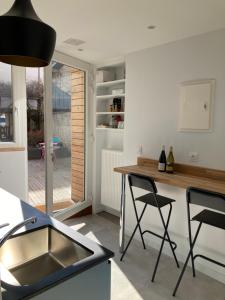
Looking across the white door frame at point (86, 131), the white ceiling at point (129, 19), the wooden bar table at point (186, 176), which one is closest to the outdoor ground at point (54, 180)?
the white door frame at point (86, 131)

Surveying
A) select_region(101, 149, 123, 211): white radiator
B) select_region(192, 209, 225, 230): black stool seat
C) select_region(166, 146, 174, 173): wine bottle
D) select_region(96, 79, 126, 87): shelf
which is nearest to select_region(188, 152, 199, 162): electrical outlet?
select_region(166, 146, 174, 173): wine bottle

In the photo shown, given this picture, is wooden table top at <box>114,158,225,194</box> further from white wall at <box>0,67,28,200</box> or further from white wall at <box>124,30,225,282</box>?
white wall at <box>0,67,28,200</box>

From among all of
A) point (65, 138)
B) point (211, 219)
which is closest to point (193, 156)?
point (211, 219)

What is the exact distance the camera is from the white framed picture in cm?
235

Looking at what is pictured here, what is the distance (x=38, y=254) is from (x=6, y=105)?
2299 mm

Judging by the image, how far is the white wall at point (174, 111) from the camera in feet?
7.57

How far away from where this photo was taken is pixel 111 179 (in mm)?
3613

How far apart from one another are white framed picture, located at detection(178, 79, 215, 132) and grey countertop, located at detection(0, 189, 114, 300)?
1.70m

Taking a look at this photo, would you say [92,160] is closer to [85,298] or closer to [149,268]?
[149,268]

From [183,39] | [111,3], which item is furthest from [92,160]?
[111,3]

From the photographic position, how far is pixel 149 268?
2.51 m

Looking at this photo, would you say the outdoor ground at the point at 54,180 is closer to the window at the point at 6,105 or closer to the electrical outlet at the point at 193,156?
the window at the point at 6,105

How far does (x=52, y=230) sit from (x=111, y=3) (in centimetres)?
160

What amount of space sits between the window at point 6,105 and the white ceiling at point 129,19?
2.71 ft
